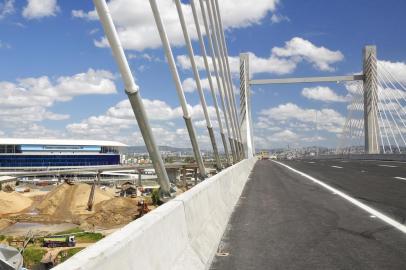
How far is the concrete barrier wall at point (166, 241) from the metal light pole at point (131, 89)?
0.65 meters

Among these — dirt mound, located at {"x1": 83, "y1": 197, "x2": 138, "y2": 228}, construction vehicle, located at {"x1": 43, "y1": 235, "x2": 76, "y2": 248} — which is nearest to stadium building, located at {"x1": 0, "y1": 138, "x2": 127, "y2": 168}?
dirt mound, located at {"x1": 83, "y1": 197, "x2": 138, "y2": 228}

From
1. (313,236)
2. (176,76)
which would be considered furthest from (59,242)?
(313,236)

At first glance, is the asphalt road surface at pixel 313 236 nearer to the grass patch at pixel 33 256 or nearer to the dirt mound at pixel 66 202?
the grass patch at pixel 33 256

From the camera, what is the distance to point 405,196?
44.1ft

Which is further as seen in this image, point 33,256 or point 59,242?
point 59,242

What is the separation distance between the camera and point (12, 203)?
153 ft

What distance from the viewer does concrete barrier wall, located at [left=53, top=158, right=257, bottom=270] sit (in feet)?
9.89

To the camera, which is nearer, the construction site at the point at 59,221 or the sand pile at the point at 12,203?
the construction site at the point at 59,221

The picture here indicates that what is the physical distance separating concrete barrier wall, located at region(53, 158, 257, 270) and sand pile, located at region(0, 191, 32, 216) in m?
40.0

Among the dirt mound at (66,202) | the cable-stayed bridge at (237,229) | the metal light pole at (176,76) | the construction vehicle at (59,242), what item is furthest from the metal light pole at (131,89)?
the dirt mound at (66,202)

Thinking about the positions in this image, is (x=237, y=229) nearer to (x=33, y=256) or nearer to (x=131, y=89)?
(x=131, y=89)

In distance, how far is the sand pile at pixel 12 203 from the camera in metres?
44.6

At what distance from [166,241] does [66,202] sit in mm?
45159

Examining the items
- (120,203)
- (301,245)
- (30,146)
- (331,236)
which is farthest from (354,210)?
(30,146)
